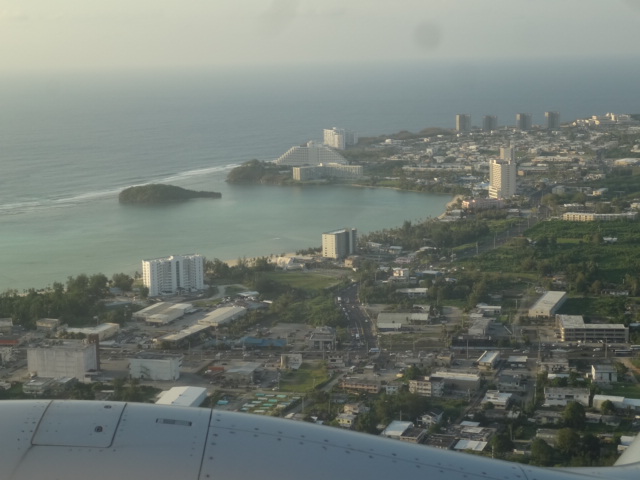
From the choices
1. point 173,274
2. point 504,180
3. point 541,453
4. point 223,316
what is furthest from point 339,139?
point 541,453

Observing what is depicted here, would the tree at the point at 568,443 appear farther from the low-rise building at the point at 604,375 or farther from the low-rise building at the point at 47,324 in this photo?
the low-rise building at the point at 47,324

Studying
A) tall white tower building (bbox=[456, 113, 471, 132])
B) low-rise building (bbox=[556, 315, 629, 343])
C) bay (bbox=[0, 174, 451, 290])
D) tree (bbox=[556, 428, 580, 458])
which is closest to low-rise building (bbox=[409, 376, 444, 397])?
tree (bbox=[556, 428, 580, 458])

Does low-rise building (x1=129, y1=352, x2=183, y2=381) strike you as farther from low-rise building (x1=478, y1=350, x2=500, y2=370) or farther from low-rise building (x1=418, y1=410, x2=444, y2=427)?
low-rise building (x1=478, y1=350, x2=500, y2=370)

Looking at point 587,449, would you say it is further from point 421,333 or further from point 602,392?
point 421,333

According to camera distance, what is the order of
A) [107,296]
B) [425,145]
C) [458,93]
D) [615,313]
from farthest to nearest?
[458,93]
[425,145]
[107,296]
[615,313]

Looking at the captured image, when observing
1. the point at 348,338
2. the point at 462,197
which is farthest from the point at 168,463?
the point at 462,197

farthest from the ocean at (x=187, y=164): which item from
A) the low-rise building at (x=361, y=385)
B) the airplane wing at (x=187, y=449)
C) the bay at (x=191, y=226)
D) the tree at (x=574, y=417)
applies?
the airplane wing at (x=187, y=449)
